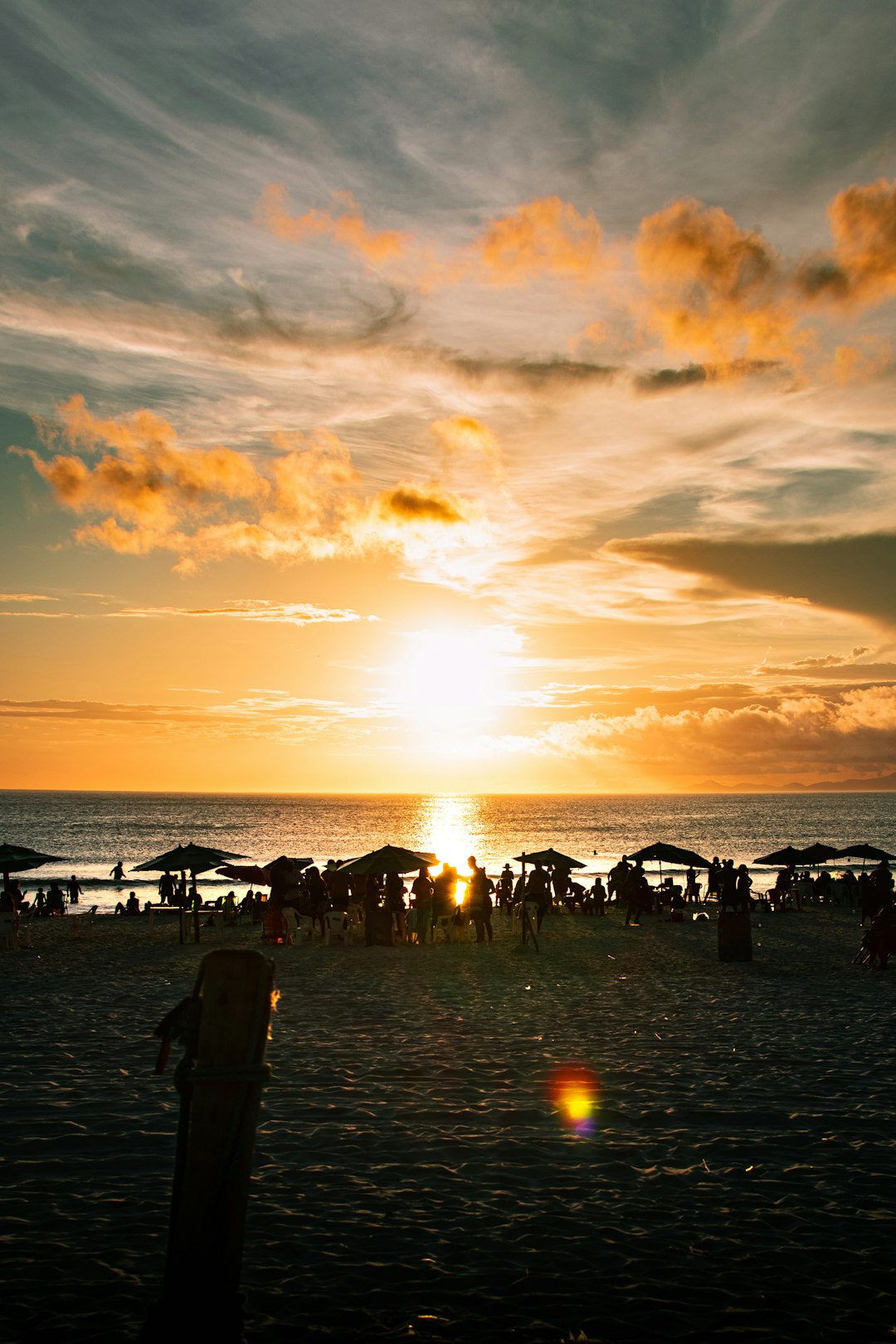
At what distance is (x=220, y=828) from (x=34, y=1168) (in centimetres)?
14802

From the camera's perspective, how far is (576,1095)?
30.3 ft

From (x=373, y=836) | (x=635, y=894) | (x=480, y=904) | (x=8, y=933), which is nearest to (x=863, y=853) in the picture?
(x=635, y=894)

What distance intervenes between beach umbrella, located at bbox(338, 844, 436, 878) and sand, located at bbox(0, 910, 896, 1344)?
27.0ft

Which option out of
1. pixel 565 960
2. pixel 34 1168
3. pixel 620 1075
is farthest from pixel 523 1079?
pixel 565 960

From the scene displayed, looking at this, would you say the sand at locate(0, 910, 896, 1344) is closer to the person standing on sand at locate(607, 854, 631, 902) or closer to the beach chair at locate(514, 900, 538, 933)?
the beach chair at locate(514, 900, 538, 933)

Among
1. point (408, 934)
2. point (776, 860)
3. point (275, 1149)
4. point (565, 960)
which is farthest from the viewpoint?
point (776, 860)

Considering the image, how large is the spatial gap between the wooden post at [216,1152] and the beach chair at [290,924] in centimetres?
1927

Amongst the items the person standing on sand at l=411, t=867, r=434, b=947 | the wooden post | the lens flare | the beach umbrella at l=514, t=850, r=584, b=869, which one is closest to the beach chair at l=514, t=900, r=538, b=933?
the beach umbrella at l=514, t=850, r=584, b=869

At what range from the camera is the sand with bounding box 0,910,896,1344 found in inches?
207

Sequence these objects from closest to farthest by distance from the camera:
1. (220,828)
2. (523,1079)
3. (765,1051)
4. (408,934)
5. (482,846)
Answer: (523,1079) → (765,1051) → (408,934) → (482,846) → (220,828)

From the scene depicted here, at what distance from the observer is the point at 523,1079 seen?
9.84 m

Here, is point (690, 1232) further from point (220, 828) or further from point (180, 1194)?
point (220, 828)

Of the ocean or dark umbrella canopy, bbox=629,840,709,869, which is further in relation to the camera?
the ocean

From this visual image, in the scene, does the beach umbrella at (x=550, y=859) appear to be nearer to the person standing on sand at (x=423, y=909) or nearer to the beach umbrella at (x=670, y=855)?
the beach umbrella at (x=670, y=855)
